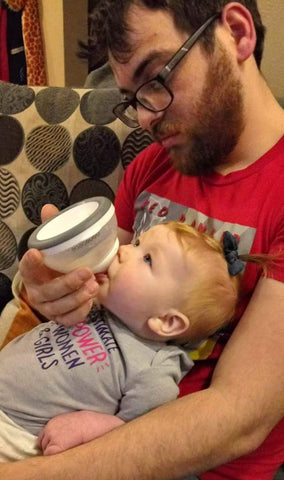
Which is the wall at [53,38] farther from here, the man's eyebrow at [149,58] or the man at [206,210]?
the man's eyebrow at [149,58]

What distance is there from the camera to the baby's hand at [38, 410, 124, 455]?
903 mm

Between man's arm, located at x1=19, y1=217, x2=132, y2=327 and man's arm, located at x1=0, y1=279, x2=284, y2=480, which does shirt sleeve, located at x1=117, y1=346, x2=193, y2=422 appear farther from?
man's arm, located at x1=19, y1=217, x2=132, y2=327

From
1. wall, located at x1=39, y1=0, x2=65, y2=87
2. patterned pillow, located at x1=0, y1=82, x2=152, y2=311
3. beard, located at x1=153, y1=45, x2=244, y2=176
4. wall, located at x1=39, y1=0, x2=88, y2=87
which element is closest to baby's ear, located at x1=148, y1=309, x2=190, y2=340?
beard, located at x1=153, y1=45, x2=244, y2=176

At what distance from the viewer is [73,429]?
36.0 inches

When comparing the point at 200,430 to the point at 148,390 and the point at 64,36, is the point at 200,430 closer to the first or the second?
the point at 148,390

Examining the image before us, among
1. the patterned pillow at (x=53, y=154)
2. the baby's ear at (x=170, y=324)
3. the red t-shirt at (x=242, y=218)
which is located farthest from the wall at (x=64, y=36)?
the baby's ear at (x=170, y=324)

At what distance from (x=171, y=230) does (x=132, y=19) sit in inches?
17.5

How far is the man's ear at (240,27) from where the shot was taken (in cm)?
107

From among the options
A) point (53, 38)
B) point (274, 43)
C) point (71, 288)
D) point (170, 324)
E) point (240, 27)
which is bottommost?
point (170, 324)

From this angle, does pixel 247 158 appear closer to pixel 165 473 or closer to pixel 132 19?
pixel 132 19

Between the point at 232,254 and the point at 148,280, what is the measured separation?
0.55 ft

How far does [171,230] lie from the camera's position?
100 centimetres

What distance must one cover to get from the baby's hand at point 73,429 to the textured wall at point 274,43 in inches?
47.3

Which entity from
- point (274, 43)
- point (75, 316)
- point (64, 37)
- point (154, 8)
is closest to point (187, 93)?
point (154, 8)
